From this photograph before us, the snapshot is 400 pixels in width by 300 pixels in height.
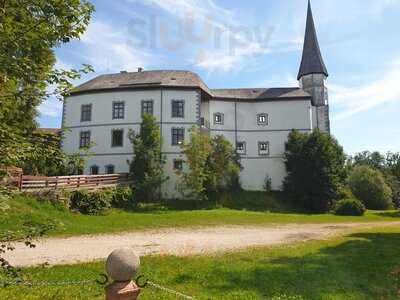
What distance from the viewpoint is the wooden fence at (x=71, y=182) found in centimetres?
2383

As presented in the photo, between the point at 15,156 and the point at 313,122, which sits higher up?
the point at 313,122

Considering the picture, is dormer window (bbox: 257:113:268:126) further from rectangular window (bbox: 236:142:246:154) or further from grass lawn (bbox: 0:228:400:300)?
grass lawn (bbox: 0:228:400:300)

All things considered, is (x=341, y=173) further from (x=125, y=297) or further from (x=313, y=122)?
(x=125, y=297)

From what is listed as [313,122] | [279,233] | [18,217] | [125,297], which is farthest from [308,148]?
[125,297]

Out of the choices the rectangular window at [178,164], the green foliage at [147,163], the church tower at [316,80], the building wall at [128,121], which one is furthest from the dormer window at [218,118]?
the church tower at [316,80]

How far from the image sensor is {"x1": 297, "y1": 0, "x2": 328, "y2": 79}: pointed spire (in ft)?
163

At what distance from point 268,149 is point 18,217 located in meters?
31.0

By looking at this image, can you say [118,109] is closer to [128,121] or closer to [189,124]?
[128,121]

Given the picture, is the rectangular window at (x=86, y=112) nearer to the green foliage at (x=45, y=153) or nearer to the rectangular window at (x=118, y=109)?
the rectangular window at (x=118, y=109)

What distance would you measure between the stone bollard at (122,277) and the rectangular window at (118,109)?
116ft

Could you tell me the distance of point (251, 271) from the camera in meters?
10.2

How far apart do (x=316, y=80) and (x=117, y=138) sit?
90.8ft

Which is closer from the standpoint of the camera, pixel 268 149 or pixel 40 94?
pixel 40 94

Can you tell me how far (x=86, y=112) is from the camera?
4081 cm
